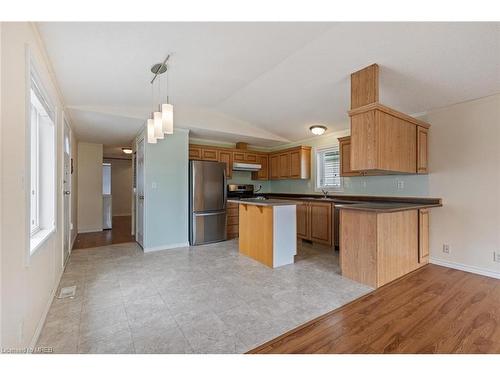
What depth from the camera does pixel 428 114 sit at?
11.6 feet

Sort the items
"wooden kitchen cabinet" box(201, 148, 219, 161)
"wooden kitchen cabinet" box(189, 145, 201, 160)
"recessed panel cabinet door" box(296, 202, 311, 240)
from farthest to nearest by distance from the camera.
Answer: "wooden kitchen cabinet" box(201, 148, 219, 161)
"wooden kitchen cabinet" box(189, 145, 201, 160)
"recessed panel cabinet door" box(296, 202, 311, 240)

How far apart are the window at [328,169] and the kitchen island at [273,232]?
188cm

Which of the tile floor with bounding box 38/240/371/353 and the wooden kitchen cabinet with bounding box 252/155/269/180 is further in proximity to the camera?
the wooden kitchen cabinet with bounding box 252/155/269/180

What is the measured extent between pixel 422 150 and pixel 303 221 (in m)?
2.34

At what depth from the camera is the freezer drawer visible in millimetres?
4551

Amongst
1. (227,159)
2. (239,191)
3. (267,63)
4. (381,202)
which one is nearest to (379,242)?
(381,202)

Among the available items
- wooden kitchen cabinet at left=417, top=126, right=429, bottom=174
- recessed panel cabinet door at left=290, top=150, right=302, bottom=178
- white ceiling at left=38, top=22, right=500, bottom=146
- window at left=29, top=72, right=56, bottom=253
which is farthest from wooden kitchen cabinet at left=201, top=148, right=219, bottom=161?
wooden kitchen cabinet at left=417, top=126, right=429, bottom=174

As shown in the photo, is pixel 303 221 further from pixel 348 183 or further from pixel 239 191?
pixel 239 191

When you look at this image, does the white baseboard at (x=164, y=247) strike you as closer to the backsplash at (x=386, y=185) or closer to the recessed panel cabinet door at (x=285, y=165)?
the recessed panel cabinet door at (x=285, y=165)

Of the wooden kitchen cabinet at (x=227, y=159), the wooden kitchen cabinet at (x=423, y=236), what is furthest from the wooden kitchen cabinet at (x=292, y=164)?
the wooden kitchen cabinet at (x=423, y=236)

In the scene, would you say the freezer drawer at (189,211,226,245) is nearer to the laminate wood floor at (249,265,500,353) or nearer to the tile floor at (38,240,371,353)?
the tile floor at (38,240,371,353)

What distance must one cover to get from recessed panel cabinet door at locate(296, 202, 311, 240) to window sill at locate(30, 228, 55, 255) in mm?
3786
